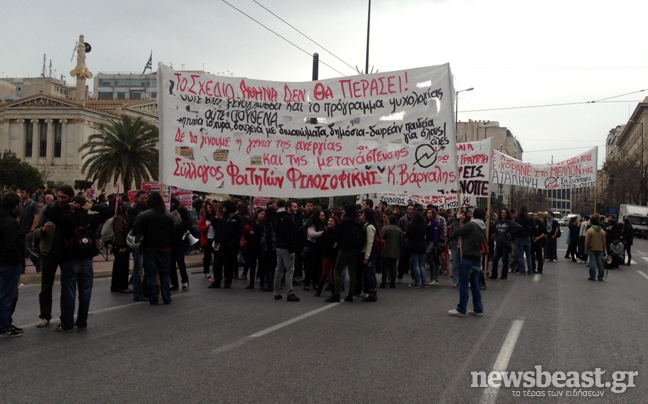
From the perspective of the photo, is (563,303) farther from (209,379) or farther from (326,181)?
(209,379)

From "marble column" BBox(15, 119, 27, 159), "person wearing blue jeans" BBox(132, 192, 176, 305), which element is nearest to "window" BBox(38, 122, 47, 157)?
"marble column" BBox(15, 119, 27, 159)

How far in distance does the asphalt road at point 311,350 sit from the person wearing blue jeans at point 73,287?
0.29 m

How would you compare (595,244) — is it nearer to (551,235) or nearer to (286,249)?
(551,235)

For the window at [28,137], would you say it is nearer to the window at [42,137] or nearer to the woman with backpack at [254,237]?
the window at [42,137]

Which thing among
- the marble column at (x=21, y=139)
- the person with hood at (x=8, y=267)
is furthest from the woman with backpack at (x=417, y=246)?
the marble column at (x=21, y=139)

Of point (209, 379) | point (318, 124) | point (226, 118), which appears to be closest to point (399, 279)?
point (318, 124)

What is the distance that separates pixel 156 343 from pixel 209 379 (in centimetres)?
178

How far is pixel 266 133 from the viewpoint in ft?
36.0

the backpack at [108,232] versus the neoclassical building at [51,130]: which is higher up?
the neoclassical building at [51,130]

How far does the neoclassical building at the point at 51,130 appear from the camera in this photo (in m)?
72.5

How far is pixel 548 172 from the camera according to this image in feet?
67.7

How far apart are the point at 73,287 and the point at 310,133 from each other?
15.9 feet

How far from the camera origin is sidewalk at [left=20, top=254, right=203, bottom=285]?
1323cm

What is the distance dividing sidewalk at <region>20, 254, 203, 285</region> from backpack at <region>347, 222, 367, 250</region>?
6.81m
